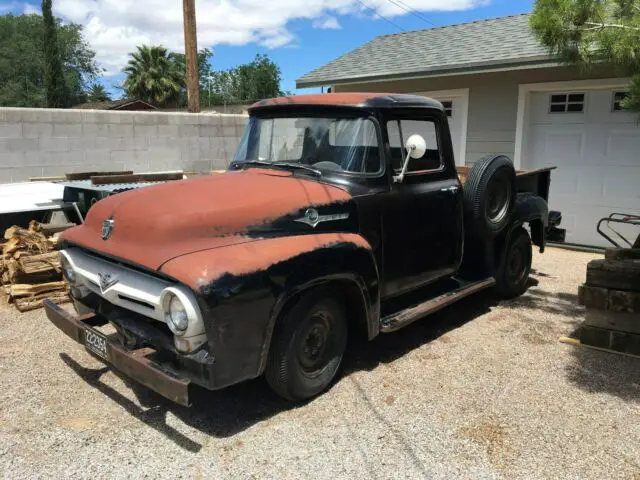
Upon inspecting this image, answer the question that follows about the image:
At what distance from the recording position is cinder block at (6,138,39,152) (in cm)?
850

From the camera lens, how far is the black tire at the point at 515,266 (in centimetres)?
600

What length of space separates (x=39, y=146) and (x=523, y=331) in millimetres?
7752

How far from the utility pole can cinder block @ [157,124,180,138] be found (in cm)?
205

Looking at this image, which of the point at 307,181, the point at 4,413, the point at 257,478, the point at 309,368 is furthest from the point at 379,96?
the point at 4,413

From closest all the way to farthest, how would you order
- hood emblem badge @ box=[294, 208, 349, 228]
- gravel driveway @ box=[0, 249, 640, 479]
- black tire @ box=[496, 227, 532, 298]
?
gravel driveway @ box=[0, 249, 640, 479] → hood emblem badge @ box=[294, 208, 349, 228] → black tire @ box=[496, 227, 532, 298]

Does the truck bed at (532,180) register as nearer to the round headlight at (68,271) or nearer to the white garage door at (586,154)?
the white garage door at (586,154)

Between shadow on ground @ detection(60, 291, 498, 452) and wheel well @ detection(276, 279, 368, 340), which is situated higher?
wheel well @ detection(276, 279, 368, 340)

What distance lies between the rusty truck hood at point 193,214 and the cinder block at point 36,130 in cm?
544

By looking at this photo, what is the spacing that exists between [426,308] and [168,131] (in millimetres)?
7410

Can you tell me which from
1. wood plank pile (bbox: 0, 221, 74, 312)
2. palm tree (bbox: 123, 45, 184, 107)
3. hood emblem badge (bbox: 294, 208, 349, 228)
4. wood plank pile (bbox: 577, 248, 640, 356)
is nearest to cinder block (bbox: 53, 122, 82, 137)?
wood plank pile (bbox: 0, 221, 74, 312)

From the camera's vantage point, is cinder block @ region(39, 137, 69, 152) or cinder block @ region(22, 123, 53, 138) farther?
cinder block @ region(39, 137, 69, 152)

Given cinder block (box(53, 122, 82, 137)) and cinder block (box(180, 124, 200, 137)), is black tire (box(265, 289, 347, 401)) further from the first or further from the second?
cinder block (box(180, 124, 200, 137))

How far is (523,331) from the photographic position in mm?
5316

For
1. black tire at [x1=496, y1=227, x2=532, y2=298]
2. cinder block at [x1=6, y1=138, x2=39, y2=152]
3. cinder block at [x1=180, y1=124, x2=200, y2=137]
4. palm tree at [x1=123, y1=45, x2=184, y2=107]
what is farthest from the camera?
palm tree at [x1=123, y1=45, x2=184, y2=107]
